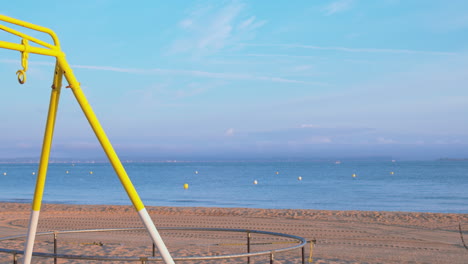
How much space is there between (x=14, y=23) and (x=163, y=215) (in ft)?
73.5

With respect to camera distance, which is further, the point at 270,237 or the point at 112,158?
the point at 270,237

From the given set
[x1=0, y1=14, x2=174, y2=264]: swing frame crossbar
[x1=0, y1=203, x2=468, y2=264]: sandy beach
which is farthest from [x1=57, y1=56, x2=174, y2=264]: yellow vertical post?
[x1=0, y1=203, x2=468, y2=264]: sandy beach

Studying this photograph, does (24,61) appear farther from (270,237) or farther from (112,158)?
(270,237)

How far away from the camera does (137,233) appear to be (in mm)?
16875

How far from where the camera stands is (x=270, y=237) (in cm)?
1655

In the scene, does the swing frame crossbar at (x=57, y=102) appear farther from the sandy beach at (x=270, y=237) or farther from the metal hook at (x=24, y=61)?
the sandy beach at (x=270, y=237)

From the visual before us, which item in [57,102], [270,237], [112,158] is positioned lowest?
[270,237]

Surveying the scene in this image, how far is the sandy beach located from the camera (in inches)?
516

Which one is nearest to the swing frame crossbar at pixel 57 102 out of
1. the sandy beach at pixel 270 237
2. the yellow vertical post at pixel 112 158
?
the yellow vertical post at pixel 112 158

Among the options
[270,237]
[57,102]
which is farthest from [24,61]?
[270,237]

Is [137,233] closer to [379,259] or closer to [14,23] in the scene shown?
[379,259]

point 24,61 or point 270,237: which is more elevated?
point 24,61

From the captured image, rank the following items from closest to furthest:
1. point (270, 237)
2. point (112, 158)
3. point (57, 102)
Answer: point (112, 158) → point (57, 102) → point (270, 237)

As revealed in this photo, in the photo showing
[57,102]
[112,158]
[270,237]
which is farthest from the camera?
[270,237]
